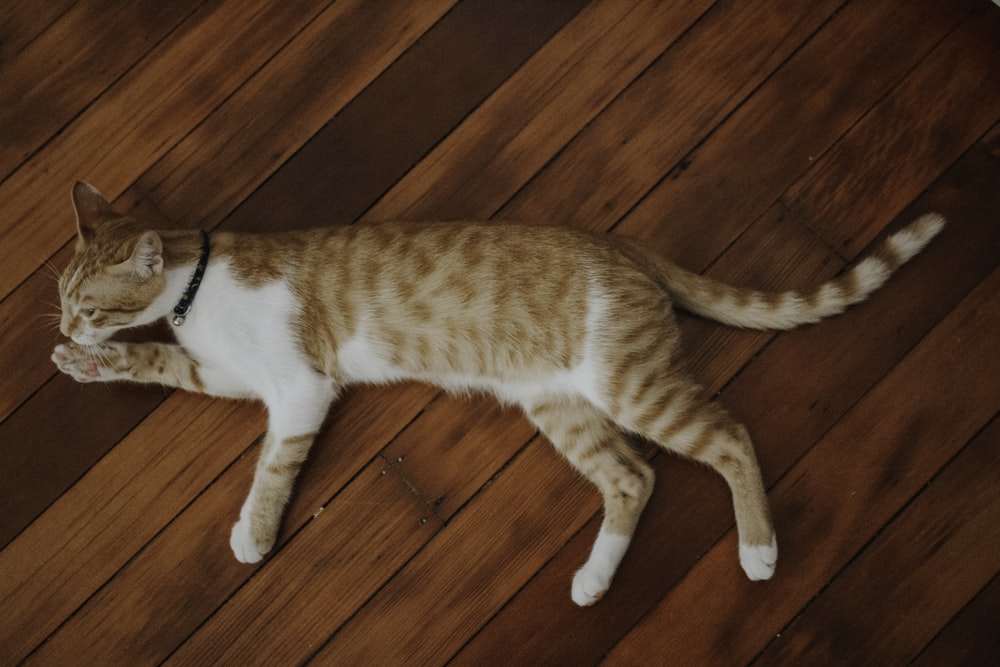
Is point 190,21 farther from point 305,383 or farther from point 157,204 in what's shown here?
point 305,383

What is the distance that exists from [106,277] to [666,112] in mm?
1503

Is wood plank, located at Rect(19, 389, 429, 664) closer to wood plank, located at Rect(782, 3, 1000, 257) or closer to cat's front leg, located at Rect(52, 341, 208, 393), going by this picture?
cat's front leg, located at Rect(52, 341, 208, 393)

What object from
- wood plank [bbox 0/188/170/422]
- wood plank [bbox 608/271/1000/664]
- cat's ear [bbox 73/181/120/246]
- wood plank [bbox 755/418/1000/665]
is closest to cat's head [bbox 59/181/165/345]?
cat's ear [bbox 73/181/120/246]

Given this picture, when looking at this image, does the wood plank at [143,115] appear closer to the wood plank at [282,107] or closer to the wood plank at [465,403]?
the wood plank at [282,107]

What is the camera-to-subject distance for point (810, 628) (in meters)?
1.82

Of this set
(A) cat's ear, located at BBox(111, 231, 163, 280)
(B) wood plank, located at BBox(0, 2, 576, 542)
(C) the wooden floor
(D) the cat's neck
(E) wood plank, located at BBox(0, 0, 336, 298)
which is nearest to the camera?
(A) cat's ear, located at BBox(111, 231, 163, 280)

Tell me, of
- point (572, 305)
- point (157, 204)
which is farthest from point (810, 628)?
point (157, 204)

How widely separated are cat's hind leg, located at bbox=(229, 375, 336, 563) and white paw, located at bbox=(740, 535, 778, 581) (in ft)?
3.64

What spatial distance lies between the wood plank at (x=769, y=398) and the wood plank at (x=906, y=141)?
0.30 feet

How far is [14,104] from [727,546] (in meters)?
2.33

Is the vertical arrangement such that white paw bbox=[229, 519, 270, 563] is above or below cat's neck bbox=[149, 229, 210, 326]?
below

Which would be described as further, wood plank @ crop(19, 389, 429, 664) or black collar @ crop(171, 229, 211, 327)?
wood plank @ crop(19, 389, 429, 664)

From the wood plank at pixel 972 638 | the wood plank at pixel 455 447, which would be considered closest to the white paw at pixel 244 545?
the wood plank at pixel 455 447

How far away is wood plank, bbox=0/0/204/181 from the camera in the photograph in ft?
6.88
